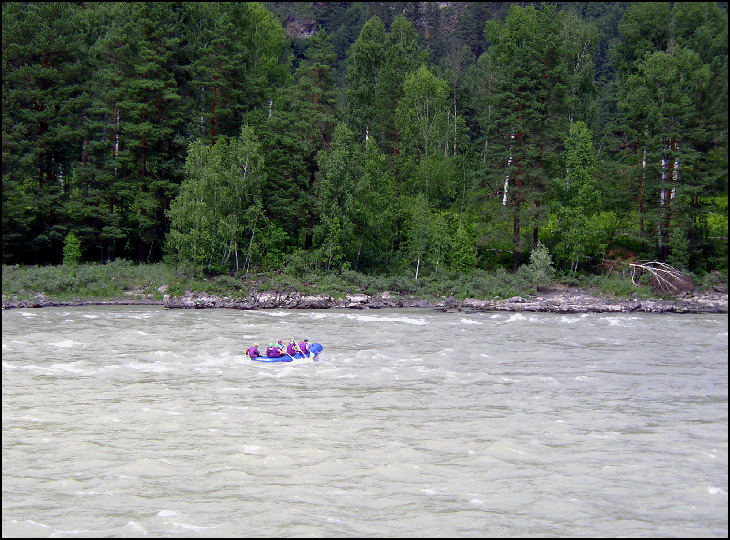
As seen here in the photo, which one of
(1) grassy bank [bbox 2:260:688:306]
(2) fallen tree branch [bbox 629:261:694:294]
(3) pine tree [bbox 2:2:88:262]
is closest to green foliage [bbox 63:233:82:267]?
(1) grassy bank [bbox 2:260:688:306]

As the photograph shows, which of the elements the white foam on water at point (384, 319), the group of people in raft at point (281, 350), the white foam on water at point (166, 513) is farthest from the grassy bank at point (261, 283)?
the white foam on water at point (166, 513)

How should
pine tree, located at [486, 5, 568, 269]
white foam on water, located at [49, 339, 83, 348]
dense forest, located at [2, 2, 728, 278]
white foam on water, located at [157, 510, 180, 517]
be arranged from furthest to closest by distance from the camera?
pine tree, located at [486, 5, 568, 269], dense forest, located at [2, 2, 728, 278], white foam on water, located at [49, 339, 83, 348], white foam on water, located at [157, 510, 180, 517]

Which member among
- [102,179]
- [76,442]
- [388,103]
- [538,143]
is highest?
[388,103]

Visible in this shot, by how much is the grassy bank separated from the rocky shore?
655mm

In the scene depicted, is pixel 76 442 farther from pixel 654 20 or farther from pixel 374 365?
pixel 654 20

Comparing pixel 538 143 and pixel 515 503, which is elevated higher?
pixel 538 143

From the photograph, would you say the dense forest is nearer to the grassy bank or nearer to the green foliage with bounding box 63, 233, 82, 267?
the green foliage with bounding box 63, 233, 82, 267

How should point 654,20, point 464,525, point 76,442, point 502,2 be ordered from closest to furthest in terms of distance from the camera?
1. point 464,525
2. point 76,442
3. point 654,20
4. point 502,2

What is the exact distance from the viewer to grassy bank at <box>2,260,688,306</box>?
37062mm

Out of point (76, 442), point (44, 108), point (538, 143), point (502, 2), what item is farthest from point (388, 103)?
point (502, 2)

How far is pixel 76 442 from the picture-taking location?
14.7 metres

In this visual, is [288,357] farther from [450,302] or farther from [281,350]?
[450,302]

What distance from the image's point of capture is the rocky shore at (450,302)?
115 feet

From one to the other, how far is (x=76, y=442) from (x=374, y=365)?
10.2 metres
